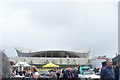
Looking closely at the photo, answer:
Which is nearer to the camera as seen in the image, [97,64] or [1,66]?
[1,66]

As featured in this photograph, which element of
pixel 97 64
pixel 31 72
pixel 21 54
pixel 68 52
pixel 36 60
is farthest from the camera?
pixel 21 54

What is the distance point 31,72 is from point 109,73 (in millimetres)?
5972

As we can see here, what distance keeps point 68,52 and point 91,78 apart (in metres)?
77.0

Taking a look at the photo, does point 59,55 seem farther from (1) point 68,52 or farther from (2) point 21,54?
(2) point 21,54

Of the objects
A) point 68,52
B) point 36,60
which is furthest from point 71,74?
point 68,52

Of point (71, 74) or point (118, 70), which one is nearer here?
point (118, 70)

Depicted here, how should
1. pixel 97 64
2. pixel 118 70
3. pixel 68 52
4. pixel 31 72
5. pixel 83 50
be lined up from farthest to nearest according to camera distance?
1. pixel 83 50
2. pixel 68 52
3. pixel 97 64
4. pixel 31 72
5. pixel 118 70

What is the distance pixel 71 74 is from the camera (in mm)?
Answer: 19625

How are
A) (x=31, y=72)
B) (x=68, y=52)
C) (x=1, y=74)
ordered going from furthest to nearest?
(x=68, y=52) → (x=31, y=72) → (x=1, y=74)

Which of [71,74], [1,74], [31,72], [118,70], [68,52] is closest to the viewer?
[1,74]

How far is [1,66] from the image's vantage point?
34.3 ft

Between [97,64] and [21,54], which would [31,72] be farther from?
[21,54]

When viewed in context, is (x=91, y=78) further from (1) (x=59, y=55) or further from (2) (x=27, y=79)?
(1) (x=59, y=55)

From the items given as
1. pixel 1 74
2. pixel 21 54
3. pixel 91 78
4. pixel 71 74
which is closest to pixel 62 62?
pixel 21 54
